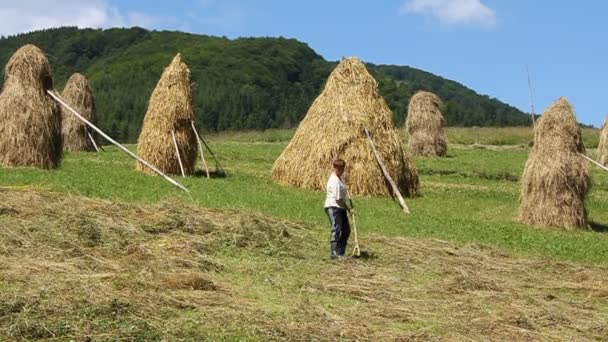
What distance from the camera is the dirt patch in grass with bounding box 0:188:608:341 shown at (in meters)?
9.53

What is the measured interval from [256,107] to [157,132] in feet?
276

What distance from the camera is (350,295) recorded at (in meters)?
11.8

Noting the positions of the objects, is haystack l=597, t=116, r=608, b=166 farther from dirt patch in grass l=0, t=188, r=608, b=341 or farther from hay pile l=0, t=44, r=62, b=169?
dirt patch in grass l=0, t=188, r=608, b=341

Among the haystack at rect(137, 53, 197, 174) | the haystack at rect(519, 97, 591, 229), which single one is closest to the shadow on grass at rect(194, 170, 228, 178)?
the haystack at rect(137, 53, 197, 174)

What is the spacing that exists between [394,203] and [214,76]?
A: 10988 cm

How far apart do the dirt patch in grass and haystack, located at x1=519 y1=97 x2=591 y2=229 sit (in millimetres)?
5184

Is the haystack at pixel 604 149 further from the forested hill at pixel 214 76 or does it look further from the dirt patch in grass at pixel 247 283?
the forested hill at pixel 214 76

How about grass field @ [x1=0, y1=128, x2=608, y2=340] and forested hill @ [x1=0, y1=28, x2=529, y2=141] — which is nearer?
grass field @ [x1=0, y1=128, x2=608, y2=340]

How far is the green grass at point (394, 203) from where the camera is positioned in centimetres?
1839

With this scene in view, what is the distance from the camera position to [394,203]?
2359cm

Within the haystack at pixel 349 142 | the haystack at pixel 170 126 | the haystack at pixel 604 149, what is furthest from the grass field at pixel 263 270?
the haystack at pixel 604 149

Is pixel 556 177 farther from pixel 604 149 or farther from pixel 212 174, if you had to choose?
pixel 604 149

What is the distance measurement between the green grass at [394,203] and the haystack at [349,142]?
77 cm

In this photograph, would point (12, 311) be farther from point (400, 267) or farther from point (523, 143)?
point (523, 143)
